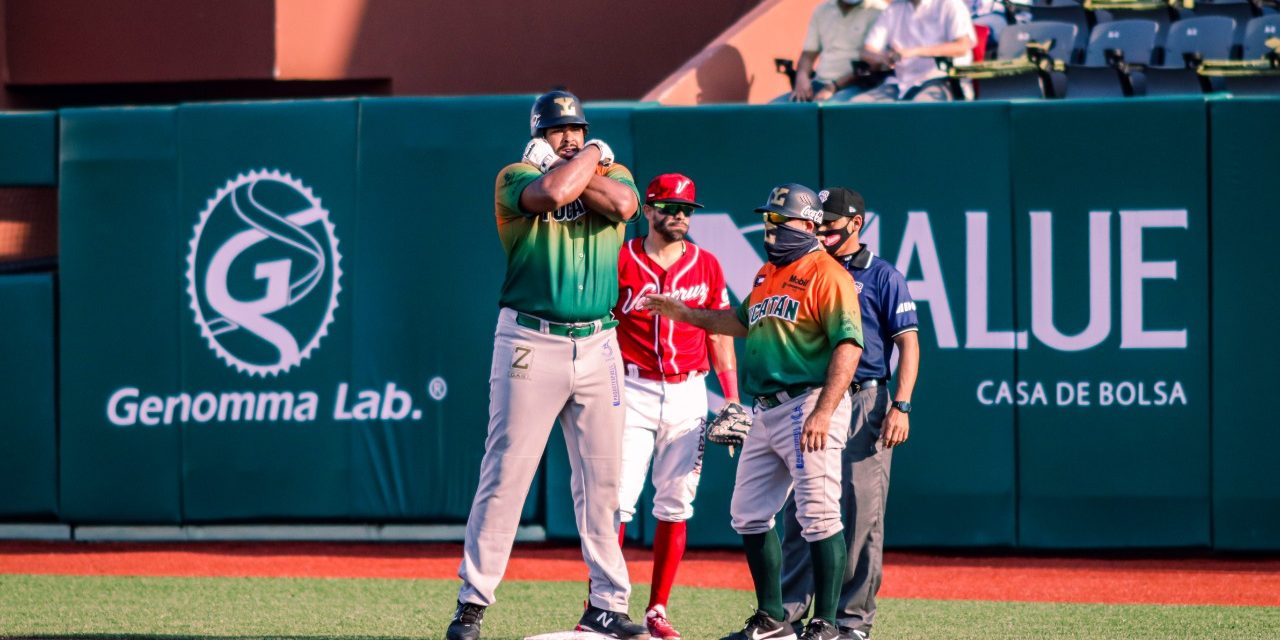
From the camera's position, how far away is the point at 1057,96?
11430 mm

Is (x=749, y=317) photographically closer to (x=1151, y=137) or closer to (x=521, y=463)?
(x=521, y=463)

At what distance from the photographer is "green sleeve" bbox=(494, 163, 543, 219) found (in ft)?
17.7

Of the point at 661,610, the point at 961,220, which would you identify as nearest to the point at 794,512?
the point at 661,610

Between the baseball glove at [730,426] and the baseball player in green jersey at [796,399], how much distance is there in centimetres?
40

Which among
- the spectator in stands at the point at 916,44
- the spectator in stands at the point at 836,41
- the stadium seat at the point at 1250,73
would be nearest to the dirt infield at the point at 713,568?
the spectator in stands at the point at 916,44

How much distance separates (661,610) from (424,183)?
395 cm

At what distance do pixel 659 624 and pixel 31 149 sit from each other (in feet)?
18.8

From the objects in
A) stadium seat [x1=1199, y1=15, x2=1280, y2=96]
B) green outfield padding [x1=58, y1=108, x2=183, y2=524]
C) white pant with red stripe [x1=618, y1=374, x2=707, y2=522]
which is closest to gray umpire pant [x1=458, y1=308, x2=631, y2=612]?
white pant with red stripe [x1=618, y1=374, x2=707, y2=522]

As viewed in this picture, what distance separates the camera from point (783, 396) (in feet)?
18.6

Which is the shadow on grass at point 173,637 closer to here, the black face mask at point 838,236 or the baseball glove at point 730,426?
the baseball glove at point 730,426

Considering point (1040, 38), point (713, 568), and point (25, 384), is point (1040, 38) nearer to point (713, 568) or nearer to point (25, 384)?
point (713, 568)

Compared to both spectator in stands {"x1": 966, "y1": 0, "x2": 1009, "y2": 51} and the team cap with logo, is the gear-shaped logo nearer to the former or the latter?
the team cap with logo

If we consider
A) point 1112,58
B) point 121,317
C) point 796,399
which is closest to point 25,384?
point 121,317

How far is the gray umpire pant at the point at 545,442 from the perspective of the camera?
548 centimetres
